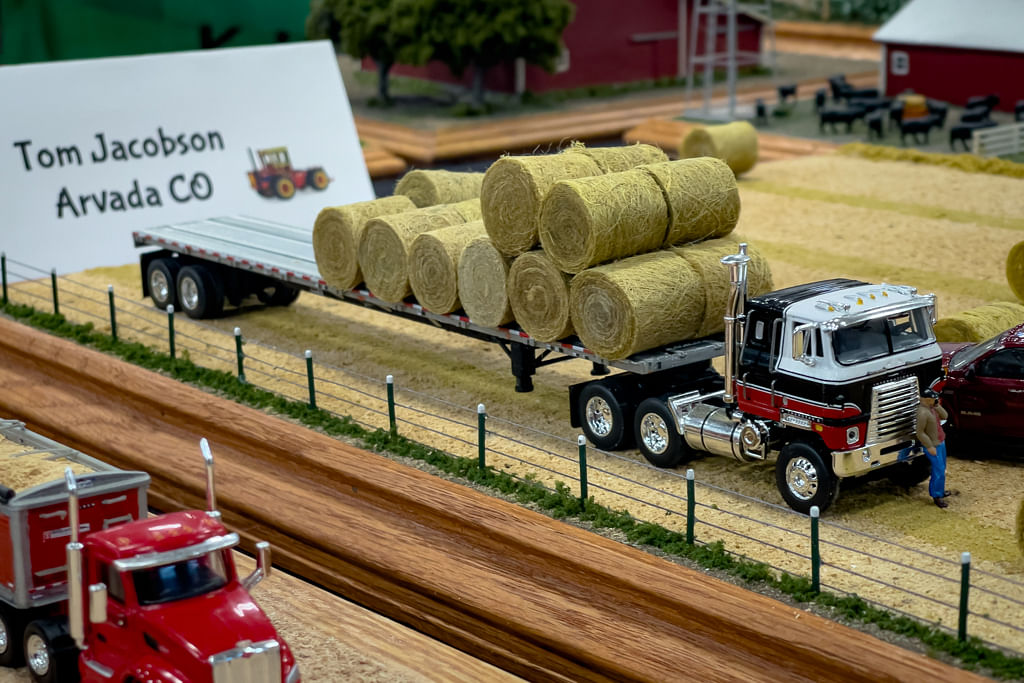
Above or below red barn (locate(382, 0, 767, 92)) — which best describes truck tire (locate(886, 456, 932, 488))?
below

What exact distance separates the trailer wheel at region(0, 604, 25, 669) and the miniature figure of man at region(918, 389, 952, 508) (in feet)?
29.4

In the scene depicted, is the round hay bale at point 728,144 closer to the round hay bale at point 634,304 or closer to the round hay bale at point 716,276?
the round hay bale at point 716,276

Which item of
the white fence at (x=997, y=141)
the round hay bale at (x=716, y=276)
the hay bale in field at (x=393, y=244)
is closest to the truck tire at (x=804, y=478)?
the round hay bale at (x=716, y=276)

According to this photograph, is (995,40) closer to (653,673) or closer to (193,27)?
(193,27)

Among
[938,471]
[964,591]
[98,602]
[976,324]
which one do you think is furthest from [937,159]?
[98,602]

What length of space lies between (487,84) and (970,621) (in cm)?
3317

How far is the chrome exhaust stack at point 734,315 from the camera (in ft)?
47.3

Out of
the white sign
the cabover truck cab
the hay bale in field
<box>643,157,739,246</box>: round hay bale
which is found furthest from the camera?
the white sign

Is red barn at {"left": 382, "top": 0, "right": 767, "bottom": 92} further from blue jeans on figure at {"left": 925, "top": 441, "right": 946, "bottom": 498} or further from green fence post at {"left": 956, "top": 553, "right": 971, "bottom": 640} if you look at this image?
green fence post at {"left": 956, "top": 553, "right": 971, "bottom": 640}

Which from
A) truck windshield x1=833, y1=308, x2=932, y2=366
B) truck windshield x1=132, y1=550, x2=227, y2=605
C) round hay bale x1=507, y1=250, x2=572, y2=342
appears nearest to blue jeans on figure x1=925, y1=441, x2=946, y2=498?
truck windshield x1=833, y1=308, x2=932, y2=366

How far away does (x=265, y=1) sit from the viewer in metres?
37.2

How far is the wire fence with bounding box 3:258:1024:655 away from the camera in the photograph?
12375 millimetres

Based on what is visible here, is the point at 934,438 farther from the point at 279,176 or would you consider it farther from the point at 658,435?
the point at 279,176

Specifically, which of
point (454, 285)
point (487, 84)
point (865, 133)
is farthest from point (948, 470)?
point (487, 84)
